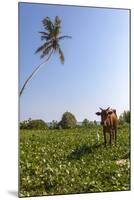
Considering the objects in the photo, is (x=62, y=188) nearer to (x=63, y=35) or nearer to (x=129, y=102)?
(x=129, y=102)

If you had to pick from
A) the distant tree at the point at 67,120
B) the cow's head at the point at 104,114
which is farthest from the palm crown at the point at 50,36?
the cow's head at the point at 104,114

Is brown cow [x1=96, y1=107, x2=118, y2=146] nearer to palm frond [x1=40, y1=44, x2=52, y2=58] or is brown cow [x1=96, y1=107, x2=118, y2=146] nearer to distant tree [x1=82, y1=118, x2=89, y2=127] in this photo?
distant tree [x1=82, y1=118, x2=89, y2=127]

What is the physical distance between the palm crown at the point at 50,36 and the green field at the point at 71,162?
0.61 m

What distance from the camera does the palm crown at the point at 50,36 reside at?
3674 mm

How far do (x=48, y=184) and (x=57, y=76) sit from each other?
81 cm

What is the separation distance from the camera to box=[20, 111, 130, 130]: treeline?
3.64 meters

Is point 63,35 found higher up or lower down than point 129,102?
higher up

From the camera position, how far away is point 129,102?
3.89 metres

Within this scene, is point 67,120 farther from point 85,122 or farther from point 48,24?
point 48,24

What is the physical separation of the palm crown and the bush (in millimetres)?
493

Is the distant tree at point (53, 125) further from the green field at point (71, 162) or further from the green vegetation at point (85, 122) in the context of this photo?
the green vegetation at point (85, 122)

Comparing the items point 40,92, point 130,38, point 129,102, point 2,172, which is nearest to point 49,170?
point 2,172

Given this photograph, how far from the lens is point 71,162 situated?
3.75 meters

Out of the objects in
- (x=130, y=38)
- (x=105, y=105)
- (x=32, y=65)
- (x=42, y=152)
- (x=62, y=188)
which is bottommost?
(x=62, y=188)
